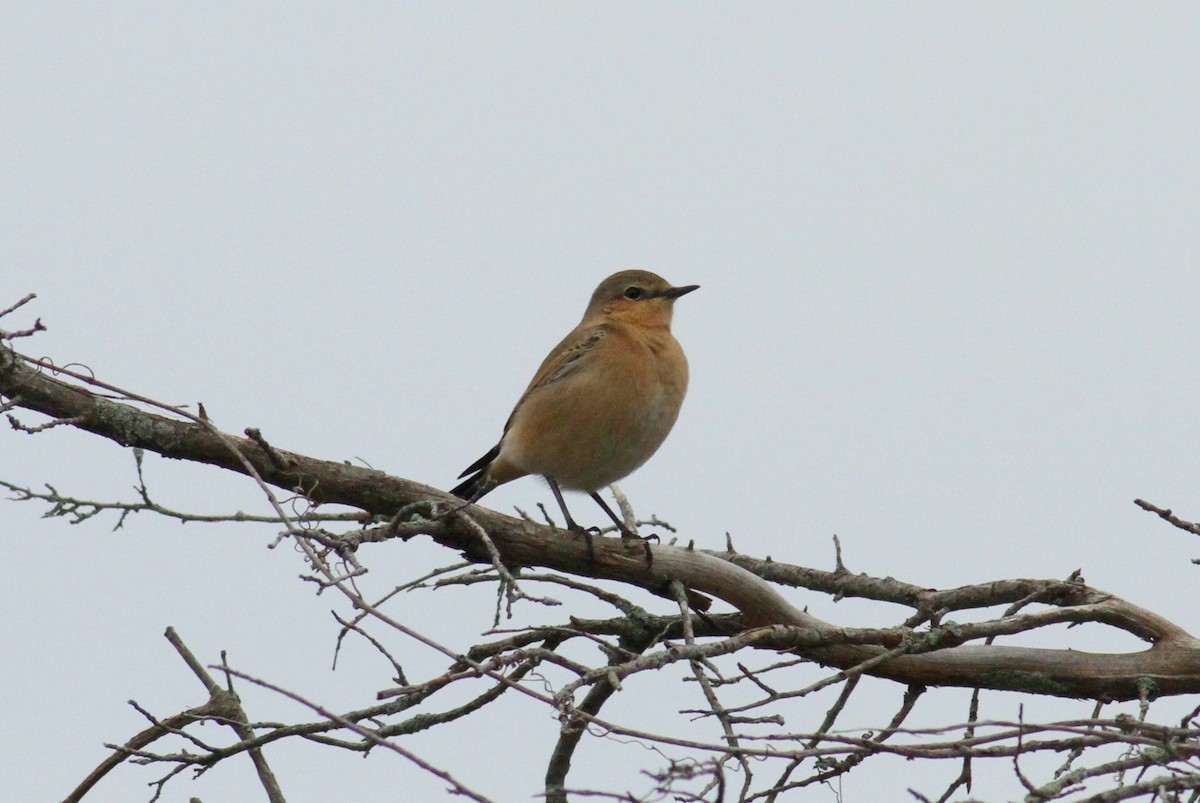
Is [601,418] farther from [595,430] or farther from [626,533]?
[626,533]

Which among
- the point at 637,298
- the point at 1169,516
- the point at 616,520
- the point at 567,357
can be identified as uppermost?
the point at 637,298

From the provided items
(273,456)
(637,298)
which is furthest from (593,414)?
(273,456)

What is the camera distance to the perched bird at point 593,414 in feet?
21.6

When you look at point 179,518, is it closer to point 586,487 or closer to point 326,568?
point 326,568

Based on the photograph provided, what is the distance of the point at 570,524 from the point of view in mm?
6090

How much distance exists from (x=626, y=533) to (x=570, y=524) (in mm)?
260

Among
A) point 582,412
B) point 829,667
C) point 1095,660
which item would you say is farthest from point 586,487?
point 1095,660

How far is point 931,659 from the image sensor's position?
4.89 metres

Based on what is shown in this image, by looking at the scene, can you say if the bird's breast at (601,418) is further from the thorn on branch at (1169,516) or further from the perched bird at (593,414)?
the thorn on branch at (1169,516)

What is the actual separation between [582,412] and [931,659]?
232cm

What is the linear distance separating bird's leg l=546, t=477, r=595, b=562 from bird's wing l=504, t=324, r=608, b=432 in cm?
53

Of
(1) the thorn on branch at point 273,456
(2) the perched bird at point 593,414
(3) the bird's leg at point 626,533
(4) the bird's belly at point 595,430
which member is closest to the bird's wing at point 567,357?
(2) the perched bird at point 593,414

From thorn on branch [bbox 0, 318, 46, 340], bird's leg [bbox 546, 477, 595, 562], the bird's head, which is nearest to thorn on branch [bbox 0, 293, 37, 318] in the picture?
thorn on branch [bbox 0, 318, 46, 340]

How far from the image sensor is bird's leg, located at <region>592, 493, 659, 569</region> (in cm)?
531
